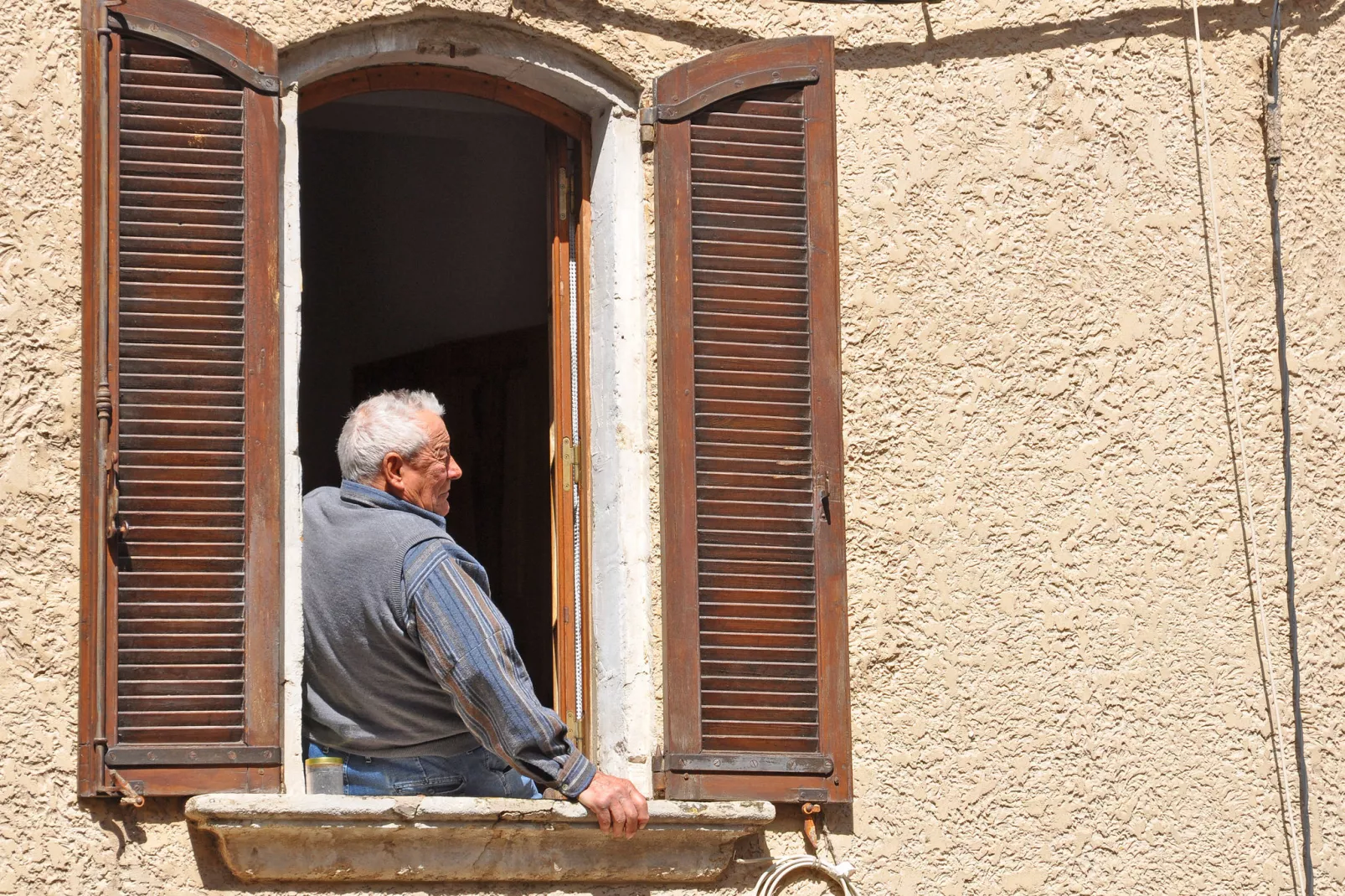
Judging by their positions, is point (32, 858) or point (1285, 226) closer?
point (32, 858)

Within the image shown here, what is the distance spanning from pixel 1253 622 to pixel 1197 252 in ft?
2.91

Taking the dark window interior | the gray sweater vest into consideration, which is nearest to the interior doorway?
the dark window interior

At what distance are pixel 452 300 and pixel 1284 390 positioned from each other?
3.03 m

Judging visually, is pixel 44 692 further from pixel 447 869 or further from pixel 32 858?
pixel 447 869

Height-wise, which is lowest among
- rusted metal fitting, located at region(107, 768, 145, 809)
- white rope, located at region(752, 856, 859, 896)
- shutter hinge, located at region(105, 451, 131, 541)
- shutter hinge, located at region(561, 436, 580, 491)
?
white rope, located at region(752, 856, 859, 896)

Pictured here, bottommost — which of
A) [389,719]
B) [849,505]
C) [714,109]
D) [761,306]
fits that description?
[389,719]

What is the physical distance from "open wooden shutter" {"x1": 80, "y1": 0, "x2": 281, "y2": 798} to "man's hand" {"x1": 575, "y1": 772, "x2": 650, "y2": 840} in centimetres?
64

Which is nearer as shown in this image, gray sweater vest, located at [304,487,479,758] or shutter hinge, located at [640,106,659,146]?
gray sweater vest, located at [304,487,479,758]

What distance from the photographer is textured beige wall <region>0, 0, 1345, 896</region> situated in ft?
16.7

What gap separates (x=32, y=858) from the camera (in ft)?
14.6

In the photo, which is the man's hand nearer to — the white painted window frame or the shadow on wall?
the white painted window frame

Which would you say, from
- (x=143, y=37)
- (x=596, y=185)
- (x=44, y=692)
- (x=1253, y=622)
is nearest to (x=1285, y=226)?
(x=1253, y=622)

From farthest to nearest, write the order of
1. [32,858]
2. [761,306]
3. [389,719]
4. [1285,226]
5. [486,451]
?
1. [486,451]
2. [1285,226]
3. [761,306]
4. [389,719]
5. [32,858]

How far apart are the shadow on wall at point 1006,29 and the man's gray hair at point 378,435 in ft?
3.10
